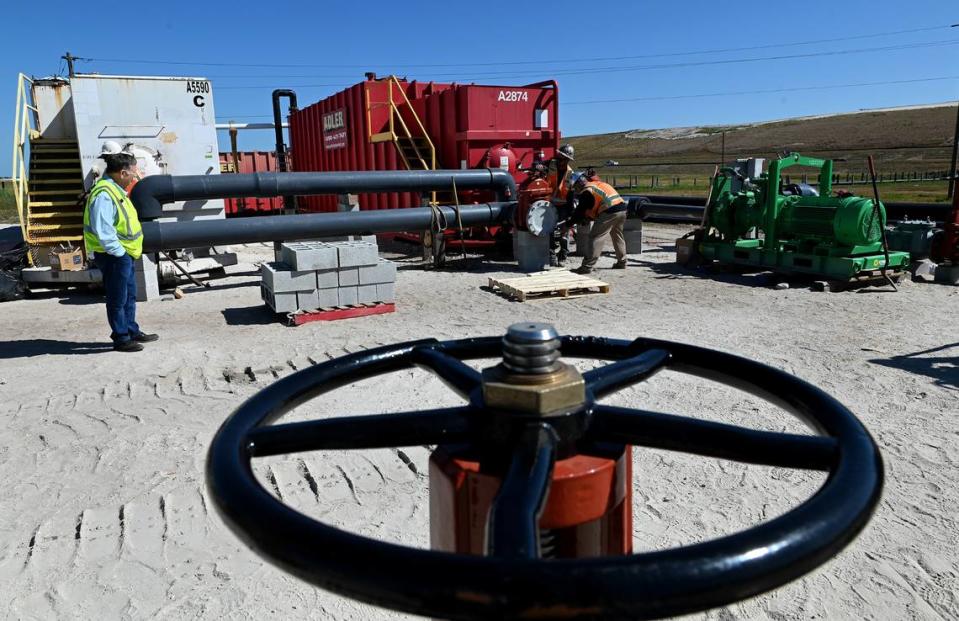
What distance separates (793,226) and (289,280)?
6165mm

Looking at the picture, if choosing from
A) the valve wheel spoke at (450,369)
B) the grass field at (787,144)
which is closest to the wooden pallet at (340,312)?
the valve wheel spoke at (450,369)

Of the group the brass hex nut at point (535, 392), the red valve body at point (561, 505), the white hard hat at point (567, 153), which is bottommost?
the red valve body at point (561, 505)

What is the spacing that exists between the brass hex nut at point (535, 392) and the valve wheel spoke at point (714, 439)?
0.09 meters

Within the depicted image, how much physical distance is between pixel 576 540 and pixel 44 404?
195 inches

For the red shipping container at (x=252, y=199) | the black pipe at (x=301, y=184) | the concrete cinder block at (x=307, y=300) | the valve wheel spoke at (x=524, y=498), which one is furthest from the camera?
the red shipping container at (x=252, y=199)

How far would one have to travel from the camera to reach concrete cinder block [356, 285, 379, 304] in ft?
25.6

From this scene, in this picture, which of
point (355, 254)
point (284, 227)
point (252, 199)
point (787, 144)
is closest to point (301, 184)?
point (284, 227)

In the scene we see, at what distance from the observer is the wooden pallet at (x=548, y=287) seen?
849 cm

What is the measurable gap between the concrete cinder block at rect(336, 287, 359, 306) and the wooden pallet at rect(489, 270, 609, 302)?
6.12 ft

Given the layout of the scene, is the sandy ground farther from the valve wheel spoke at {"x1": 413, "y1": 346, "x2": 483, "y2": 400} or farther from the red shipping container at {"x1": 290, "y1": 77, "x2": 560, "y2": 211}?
the red shipping container at {"x1": 290, "y1": 77, "x2": 560, "y2": 211}

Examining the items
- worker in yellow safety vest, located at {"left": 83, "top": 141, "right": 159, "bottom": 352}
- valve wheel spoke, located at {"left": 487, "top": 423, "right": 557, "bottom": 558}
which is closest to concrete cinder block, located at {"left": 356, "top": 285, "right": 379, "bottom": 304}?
worker in yellow safety vest, located at {"left": 83, "top": 141, "right": 159, "bottom": 352}

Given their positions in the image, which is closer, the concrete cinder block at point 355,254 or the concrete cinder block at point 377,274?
the concrete cinder block at point 355,254

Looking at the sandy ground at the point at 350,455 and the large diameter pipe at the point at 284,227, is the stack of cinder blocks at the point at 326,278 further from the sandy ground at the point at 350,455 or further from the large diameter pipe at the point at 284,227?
the large diameter pipe at the point at 284,227

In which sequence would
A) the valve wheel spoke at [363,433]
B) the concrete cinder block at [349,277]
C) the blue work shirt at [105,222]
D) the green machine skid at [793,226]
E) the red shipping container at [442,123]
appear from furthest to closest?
the red shipping container at [442,123] < the green machine skid at [793,226] < the concrete cinder block at [349,277] < the blue work shirt at [105,222] < the valve wheel spoke at [363,433]
